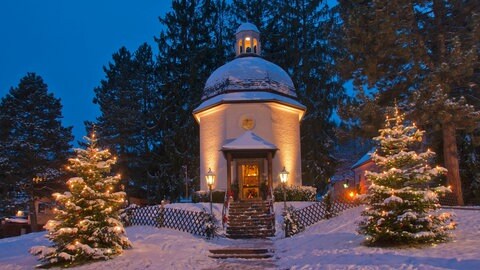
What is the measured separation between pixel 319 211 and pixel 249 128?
7.88 meters

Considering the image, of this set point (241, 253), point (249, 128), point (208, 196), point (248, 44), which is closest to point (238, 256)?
point (241, 253)

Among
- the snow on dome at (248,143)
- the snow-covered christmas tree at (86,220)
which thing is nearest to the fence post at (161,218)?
the snow on dome at (248,143)

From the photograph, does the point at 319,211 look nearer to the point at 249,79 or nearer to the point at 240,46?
the point at 249,79

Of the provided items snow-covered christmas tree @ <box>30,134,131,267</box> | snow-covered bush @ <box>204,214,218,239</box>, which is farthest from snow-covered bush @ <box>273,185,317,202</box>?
snow-covered christmas tree @ <box>30,134,131,267</box>

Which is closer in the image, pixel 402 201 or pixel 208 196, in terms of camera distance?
pixel 402 201

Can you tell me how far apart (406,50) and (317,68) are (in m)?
19.4

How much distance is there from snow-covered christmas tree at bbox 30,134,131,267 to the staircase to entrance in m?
6.22

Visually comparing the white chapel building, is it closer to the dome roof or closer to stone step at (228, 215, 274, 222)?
the dome roof

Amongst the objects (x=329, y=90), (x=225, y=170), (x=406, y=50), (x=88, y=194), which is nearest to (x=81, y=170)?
(x=88, y=194)

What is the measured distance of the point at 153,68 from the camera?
4688 centimetres

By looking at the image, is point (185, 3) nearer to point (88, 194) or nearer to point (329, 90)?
point (329, 90)

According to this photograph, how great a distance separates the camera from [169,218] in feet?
69.2

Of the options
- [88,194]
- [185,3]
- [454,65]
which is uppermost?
[185,3]

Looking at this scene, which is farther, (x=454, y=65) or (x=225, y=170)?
(x=225, y=170)
